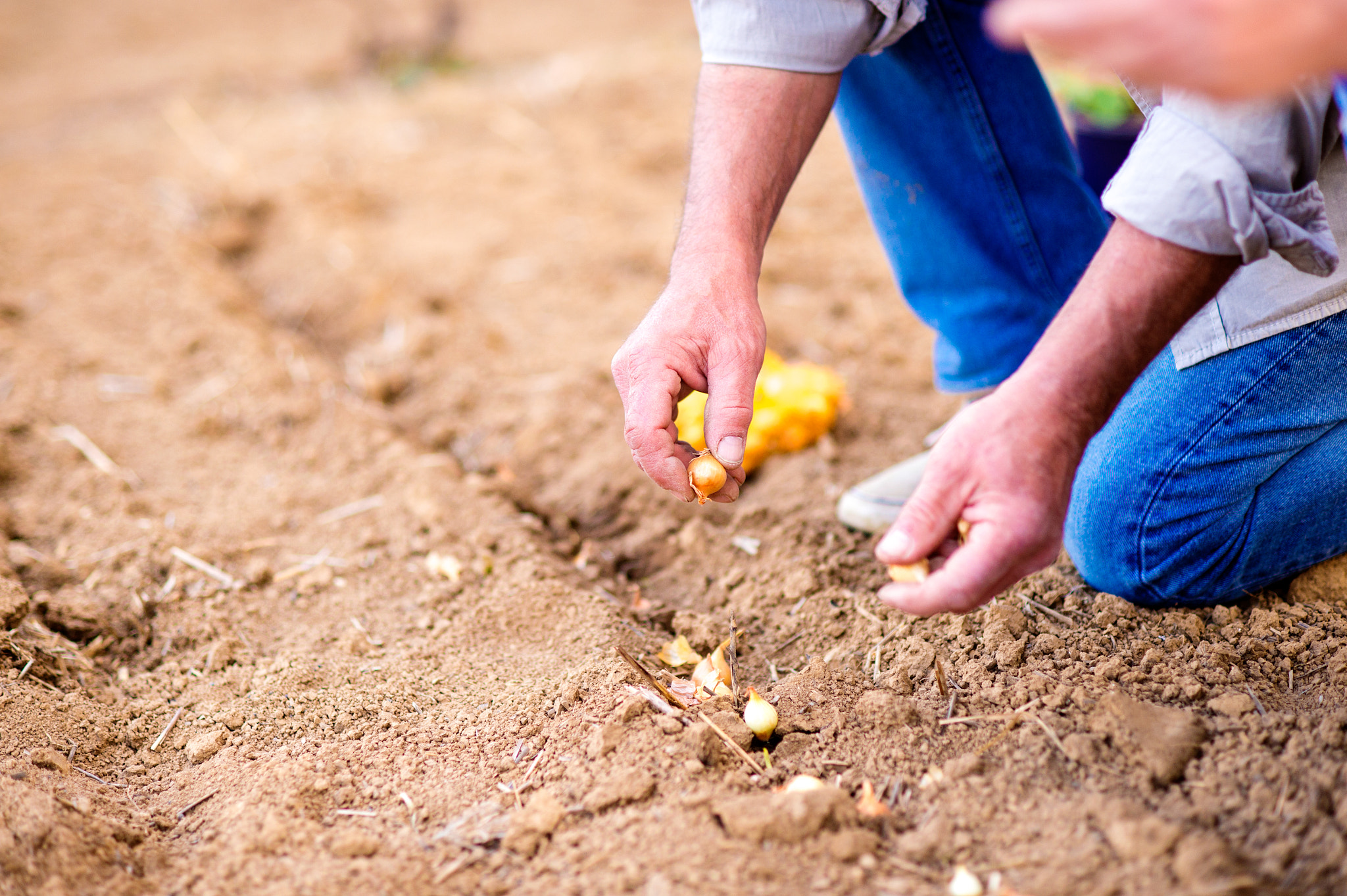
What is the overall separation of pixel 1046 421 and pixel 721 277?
1.95 ft

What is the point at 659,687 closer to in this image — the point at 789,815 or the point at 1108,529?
the point at 789,815

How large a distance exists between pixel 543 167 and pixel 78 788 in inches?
131

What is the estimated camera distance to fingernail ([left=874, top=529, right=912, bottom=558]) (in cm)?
124

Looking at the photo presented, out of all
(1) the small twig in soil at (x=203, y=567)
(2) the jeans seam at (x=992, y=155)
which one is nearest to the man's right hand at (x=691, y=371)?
(2) the jeans seam at (x=992, y=155)

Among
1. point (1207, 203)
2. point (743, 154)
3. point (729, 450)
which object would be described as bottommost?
point (729, 450)

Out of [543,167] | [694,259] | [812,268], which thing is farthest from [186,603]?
[543,167]

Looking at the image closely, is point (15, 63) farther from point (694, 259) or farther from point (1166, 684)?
point (1166, 684)

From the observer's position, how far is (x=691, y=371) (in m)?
1.53

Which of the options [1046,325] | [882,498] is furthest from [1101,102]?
[882,498]

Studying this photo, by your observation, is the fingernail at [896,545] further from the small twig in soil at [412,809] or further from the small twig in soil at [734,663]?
the small twig in soil at [412,809]

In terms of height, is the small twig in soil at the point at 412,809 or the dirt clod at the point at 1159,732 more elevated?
the dirt clod at the point at 1159,732

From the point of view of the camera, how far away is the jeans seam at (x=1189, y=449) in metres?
1.55

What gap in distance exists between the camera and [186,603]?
80.7 inches

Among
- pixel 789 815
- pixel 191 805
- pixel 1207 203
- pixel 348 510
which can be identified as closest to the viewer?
pixel 1207 203
